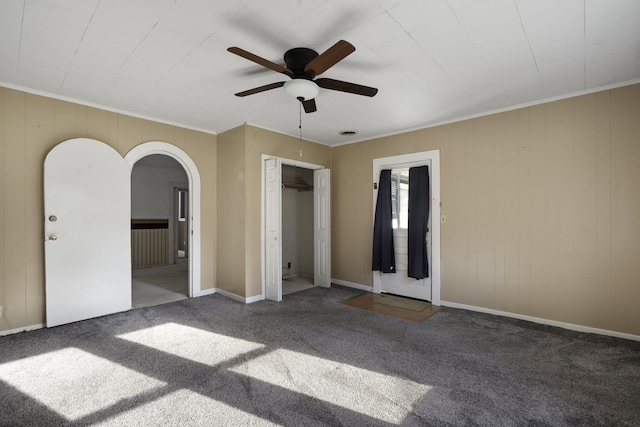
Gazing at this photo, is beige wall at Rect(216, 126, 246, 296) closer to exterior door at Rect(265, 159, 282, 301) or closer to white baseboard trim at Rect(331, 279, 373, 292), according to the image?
exterior door at Rect(265, 159, 282, 301)

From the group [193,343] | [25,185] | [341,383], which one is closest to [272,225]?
[193,343]

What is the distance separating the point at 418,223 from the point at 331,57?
9.39 feet

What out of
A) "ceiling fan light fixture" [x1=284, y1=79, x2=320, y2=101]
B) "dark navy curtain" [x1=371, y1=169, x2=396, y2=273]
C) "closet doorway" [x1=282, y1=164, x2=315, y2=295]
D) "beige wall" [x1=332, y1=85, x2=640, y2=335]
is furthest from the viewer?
"closet doorway" [x1=282, y1=164, x2=315, y2=295]

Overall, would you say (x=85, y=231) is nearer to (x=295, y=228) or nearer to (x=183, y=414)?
(x=183, y=414)

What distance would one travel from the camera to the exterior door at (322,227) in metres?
5.06

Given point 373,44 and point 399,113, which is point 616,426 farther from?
point 399,113

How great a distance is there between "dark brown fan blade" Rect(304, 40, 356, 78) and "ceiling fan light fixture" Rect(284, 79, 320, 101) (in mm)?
76

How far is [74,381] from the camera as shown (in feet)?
7.19

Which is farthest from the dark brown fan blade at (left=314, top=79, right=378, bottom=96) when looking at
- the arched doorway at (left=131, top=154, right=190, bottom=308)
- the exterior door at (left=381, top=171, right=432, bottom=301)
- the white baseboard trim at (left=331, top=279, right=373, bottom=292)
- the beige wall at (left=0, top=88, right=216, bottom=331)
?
the arched doorway at (left=131, top=154, right=190, bottom=308)

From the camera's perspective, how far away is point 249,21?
6.53 feet

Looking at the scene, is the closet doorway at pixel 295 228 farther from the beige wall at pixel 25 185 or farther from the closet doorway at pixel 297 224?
the beige wall at pixel 25 185

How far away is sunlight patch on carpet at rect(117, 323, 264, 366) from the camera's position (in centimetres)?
259

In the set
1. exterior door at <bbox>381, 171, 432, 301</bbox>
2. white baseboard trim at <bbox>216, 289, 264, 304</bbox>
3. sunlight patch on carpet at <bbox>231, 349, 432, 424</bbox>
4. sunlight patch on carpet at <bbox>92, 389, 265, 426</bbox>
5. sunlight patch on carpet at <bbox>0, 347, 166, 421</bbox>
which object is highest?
exterior door at <bbox>381, 171, 432, 301</bbox>

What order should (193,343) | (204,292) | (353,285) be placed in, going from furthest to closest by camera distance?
(353,285)
(204,292)
(193,343)
